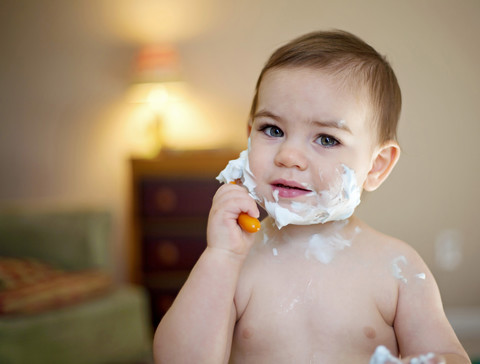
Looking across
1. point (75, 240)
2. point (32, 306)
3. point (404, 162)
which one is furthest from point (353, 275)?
point (404, 162)

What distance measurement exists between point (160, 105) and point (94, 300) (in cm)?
134

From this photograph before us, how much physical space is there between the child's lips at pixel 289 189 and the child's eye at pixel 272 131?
69mm

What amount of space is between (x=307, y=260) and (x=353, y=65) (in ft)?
0.95

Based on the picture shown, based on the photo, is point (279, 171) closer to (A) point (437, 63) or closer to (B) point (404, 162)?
(B) point (404, 162)

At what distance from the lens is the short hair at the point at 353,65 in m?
0.74

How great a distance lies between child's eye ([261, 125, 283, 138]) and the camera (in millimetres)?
733

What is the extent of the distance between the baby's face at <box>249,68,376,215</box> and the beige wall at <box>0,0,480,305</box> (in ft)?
6.24

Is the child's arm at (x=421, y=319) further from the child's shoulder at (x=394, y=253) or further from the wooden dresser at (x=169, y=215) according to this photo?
the wooden dresser at (x=169, y=215)

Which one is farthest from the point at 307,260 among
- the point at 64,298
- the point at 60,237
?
the point at 60,237

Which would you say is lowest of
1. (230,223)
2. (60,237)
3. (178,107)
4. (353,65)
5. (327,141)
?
(60,237)

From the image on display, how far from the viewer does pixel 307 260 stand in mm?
757

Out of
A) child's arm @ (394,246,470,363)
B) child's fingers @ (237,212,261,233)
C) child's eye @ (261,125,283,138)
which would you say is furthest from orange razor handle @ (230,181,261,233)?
child's arm @ (394,246,470,363)

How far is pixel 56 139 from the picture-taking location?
10.4 ft

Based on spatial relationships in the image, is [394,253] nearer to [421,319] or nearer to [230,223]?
[421,319]
